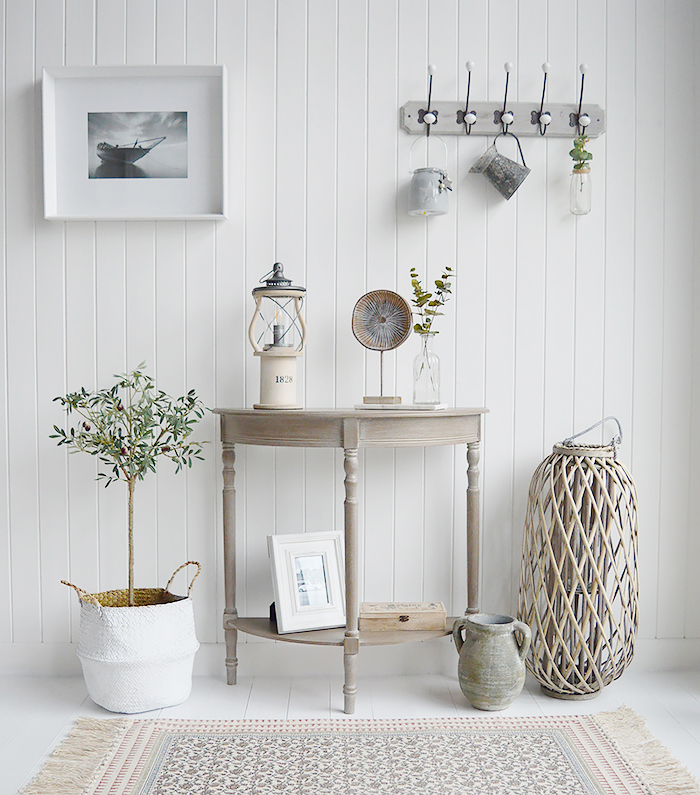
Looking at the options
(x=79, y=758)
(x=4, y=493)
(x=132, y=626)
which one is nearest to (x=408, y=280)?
(x=132, y=626)

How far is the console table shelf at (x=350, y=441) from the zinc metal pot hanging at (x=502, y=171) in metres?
0.76

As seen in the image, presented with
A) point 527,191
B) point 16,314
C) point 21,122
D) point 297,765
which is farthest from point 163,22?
point 297,765

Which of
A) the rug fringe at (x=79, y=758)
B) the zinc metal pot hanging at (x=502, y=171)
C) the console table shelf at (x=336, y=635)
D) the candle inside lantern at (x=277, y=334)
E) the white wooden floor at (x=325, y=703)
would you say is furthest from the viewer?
the zinc metal pot hanging at (x=502, y=171)

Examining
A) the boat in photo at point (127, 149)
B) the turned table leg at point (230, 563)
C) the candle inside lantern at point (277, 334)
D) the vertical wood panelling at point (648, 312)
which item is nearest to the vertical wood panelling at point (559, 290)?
the vertical wood panelling at point (648, 312)

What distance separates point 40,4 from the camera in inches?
97.0

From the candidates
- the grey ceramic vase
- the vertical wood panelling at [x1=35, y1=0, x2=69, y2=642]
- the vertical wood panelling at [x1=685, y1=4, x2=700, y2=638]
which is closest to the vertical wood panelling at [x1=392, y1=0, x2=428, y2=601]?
the grey ceramic vase

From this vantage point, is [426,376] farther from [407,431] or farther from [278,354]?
[278,354]

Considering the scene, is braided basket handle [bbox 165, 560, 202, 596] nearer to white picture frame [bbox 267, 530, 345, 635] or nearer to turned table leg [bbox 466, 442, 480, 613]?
white picture frame [bbox 267, 530, 345, 635]

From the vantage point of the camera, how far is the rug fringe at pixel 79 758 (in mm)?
1776

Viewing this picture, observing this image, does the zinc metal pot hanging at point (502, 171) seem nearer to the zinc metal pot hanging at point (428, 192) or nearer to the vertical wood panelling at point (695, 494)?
the zinc metal pot hanging at point (428, 192)

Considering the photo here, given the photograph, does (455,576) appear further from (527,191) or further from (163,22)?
(163,22)

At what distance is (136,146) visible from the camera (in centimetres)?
249

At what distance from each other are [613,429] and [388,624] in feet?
3.32

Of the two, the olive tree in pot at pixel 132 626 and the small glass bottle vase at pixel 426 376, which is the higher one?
the small glass bottle vase at pixel 426 376
